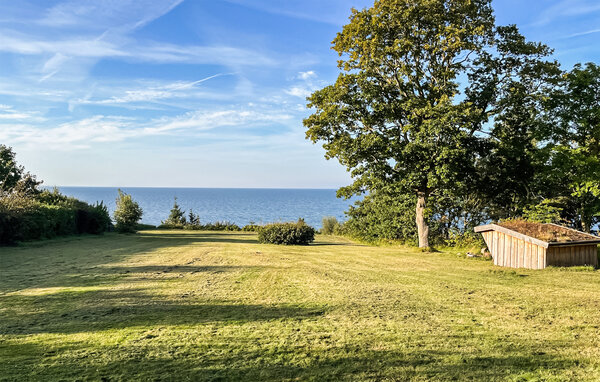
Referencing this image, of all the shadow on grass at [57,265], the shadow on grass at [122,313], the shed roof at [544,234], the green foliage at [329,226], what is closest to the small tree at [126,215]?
the shadow on grass at [57,265]

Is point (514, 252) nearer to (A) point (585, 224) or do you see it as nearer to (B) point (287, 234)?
(A) point (585, 224)

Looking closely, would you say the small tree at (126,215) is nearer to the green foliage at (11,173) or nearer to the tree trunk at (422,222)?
the green foliage at (11,173)

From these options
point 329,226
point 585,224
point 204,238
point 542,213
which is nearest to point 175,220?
point 329,226

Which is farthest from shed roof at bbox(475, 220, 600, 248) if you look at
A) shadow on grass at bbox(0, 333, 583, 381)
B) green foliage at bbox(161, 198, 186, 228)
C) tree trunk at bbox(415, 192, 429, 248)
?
green foliage at bbox(161, 198, 186, 228)

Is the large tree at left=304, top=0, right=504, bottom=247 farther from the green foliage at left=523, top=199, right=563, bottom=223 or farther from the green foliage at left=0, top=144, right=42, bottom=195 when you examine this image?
the green foliage at left=0, top=144, right=42, bottom=195

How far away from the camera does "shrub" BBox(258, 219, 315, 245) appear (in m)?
20.2

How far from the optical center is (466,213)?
69.6 feet

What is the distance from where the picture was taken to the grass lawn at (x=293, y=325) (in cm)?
434

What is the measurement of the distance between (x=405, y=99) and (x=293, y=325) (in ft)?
46.4

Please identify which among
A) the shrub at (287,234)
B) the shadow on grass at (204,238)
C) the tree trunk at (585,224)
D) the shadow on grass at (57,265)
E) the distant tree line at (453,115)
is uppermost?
the distant tree line at (453,115)

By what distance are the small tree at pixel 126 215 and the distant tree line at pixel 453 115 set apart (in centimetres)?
1517

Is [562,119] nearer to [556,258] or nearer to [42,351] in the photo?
[556,258]

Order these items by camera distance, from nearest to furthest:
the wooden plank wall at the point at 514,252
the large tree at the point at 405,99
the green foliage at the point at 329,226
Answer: the wooden plank wall at the point at 514,252
the large tree at the point at 405,99
the green foliage at the point at 329,226

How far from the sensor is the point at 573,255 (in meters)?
12.3
